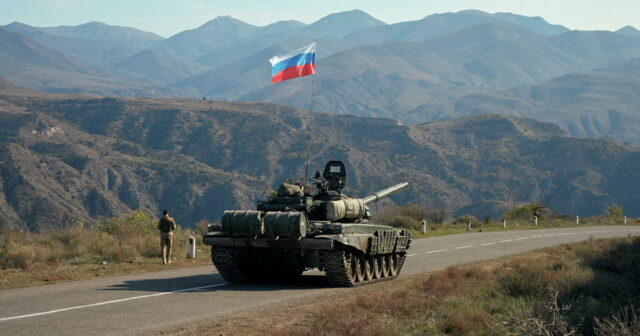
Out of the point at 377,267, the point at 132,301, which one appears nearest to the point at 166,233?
the point at 377,267

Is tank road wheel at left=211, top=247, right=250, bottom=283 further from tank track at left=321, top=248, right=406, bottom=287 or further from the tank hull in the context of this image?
tank track at left=321, top=248, right=406, bottom=287

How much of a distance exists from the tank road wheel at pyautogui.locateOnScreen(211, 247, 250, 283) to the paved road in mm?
289

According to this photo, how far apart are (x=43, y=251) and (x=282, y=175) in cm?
15171

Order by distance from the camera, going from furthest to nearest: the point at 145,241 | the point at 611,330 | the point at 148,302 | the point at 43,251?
the point at 145,241 → the point at 43,251 → the point at 148,302 → the point at 611,330

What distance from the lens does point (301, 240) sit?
17.2 metres

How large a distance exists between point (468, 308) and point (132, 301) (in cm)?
611

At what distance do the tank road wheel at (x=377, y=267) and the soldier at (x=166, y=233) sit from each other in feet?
20.2

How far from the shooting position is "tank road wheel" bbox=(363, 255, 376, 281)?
18859 millimetres

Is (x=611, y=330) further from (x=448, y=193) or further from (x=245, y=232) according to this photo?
(x=448, y=193)

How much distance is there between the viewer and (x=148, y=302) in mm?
14961

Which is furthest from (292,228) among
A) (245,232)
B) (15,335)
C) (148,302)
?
(15,335)

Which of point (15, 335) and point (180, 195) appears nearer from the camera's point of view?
point (15, 335)

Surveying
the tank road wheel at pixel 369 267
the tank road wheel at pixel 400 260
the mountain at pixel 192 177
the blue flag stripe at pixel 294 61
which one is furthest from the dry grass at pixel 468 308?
the mountain at pixel 192 177

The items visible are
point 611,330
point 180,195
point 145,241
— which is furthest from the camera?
point 180,195
